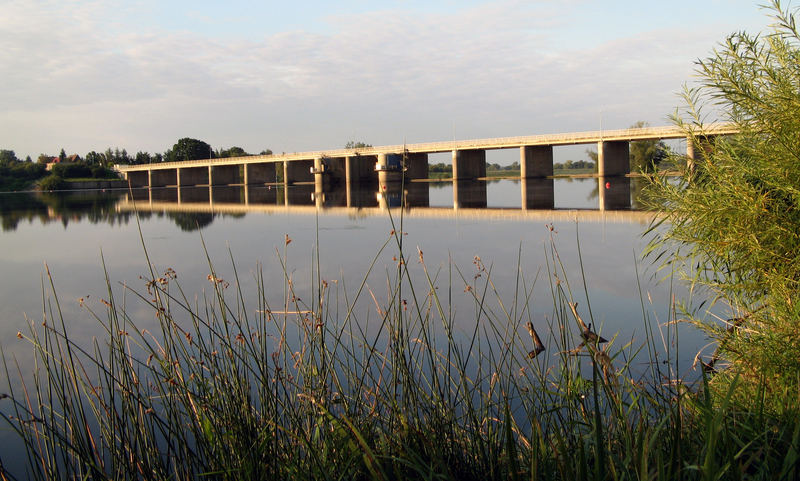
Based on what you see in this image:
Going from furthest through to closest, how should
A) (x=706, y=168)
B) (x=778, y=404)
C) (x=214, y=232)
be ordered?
(x=214, y=232)
(x=706, y=168)
(x=778, y=404)

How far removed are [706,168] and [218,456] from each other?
9.67 feet

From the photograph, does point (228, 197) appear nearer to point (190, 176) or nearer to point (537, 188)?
point (537, 188)

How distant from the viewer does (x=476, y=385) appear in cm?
254

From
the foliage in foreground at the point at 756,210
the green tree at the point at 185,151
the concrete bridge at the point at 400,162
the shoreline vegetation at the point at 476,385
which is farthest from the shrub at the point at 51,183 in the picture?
the foliage in foreground at the point at 756,210

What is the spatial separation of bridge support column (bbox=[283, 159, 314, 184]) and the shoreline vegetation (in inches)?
1905

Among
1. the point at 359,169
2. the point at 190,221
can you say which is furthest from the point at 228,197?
the point at 190,221

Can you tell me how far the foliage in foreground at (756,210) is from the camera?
295 centimetres

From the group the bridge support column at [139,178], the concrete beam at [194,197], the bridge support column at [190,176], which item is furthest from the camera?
the bridge support column at [139,178]

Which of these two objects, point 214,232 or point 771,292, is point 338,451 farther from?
point 214,232

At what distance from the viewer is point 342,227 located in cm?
1448

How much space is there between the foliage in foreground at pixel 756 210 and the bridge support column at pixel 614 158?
104 ft

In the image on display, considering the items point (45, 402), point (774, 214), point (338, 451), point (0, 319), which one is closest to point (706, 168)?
point (774, 214)

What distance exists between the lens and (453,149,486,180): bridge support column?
41.5 m

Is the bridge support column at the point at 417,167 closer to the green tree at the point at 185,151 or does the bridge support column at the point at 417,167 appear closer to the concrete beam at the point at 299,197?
the concrete beam at the point at 299,197
